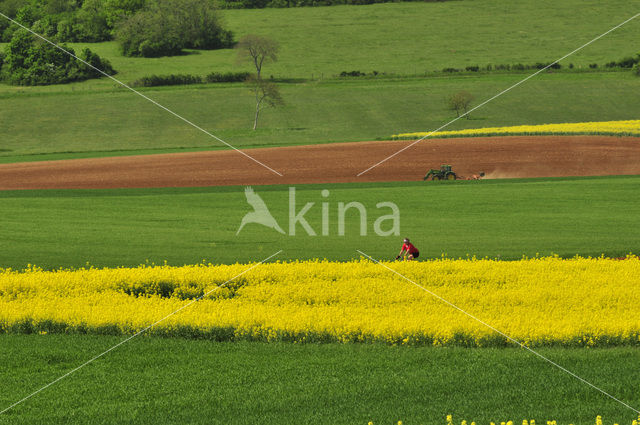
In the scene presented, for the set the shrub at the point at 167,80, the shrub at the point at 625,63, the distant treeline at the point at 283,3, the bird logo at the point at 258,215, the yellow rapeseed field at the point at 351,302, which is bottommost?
the bird logo at the point at 258,215

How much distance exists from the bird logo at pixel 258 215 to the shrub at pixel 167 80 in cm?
7113

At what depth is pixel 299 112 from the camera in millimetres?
94375

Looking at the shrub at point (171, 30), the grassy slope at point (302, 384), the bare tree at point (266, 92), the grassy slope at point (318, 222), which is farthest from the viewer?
the shrub at point (171, 30)

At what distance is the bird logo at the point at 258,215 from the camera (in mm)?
33000

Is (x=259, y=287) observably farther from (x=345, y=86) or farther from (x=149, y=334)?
(x=345, y=86)

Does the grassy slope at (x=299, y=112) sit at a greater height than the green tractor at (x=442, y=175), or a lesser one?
greater

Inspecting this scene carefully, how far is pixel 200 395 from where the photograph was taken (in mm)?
11789

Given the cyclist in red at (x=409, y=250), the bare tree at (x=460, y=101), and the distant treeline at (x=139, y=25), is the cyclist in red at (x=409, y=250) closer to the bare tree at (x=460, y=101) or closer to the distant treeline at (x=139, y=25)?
the bare tree at (x=460, y=101)

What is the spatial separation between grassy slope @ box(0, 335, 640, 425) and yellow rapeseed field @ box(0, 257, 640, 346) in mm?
675

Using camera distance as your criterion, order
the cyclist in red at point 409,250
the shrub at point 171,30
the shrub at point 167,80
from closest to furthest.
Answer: the cyclist in red at point 409,250
the shrub at point 167,80
the shrub at point 171,30

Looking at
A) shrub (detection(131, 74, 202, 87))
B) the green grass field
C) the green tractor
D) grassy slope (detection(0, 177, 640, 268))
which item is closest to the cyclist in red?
the green grass field

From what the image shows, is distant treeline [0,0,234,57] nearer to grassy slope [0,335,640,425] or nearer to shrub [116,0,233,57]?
shrub [116,0,233,57]

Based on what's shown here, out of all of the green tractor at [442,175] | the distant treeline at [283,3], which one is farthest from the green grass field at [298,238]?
the distant treeline at [283,3]

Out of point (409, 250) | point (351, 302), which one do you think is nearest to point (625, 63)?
point (409, 250)
